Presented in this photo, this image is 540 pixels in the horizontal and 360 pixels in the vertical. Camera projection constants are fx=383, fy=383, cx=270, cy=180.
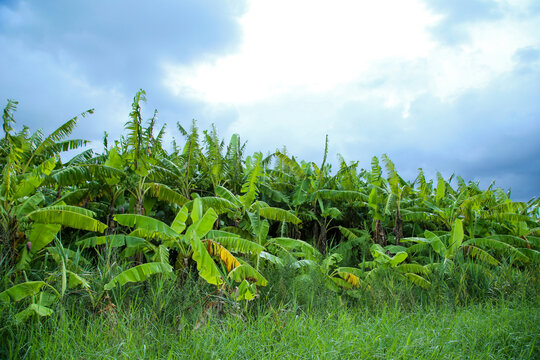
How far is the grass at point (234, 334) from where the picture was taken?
4383mm

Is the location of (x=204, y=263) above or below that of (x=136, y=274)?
above

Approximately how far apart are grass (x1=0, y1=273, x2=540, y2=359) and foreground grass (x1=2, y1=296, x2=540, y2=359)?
1 centimetres

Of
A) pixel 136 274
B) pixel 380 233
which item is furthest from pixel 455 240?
pixel 136 274

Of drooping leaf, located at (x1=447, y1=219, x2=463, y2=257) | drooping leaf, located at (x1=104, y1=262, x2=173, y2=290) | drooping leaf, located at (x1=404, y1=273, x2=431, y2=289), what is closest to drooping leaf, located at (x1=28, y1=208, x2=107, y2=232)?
drooping leaf, located at (x1=104, y1=262, x2=173, y2=290)

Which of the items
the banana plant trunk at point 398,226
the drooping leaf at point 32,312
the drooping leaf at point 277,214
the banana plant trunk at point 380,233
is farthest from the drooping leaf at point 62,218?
the banana plant trunk at point 398,226

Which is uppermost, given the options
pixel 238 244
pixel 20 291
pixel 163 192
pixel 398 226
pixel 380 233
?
pixel 163 192

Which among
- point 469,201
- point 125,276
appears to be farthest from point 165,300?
point 469,201

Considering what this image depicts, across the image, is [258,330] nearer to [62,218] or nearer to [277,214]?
[62,218]

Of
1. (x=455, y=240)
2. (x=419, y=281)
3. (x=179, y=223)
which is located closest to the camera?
(x=179, y=223)

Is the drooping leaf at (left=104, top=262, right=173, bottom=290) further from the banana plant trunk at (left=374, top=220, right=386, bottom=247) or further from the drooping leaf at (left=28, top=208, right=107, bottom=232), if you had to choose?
the banana plant trunk at (left=374, top=220, right=386, bottom=247)

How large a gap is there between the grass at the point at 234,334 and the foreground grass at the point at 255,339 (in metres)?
0.01

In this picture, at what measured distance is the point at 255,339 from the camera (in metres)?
4.75

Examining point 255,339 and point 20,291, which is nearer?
point 255,339

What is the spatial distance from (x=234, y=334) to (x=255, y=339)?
0.29 meters
